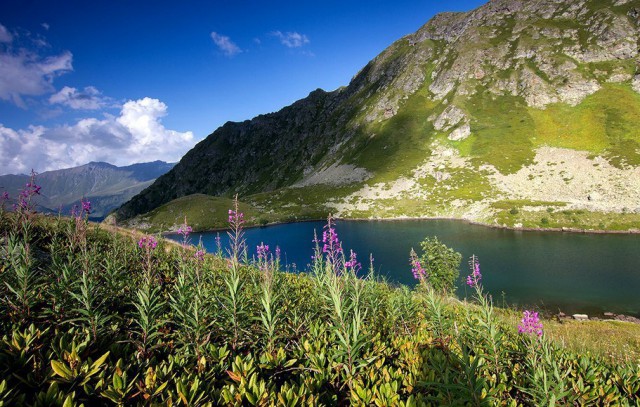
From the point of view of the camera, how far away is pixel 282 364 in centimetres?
580

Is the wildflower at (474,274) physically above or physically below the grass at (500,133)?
below

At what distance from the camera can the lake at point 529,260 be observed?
42.7 meters

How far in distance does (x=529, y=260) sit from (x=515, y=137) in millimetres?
104321

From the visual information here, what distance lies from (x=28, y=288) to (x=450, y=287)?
133 ft

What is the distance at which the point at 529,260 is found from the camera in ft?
196

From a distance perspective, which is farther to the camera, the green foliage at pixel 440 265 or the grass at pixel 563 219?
the grass at pixel 563 219

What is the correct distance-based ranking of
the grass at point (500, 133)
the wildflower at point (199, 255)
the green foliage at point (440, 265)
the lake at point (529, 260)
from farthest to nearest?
the grass at point (500, 133), the lake at point (529, 260), the green foliage at point (440, 265), the wildflower at point (199, 255)

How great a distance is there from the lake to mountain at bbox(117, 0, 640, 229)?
1600cm

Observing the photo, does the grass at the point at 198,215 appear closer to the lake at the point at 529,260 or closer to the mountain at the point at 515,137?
the mountain at the point at 515,137

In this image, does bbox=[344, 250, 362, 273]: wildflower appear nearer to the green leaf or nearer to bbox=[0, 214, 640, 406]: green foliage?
bbox=[0, 214, 640, 406]: green foliage

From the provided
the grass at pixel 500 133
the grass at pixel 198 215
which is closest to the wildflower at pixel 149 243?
the grass at pixel 198 215

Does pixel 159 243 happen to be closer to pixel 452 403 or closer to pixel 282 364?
pixel 282 364

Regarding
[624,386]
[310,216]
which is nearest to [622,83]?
[310,216]

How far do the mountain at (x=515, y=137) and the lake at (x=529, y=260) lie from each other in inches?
630
